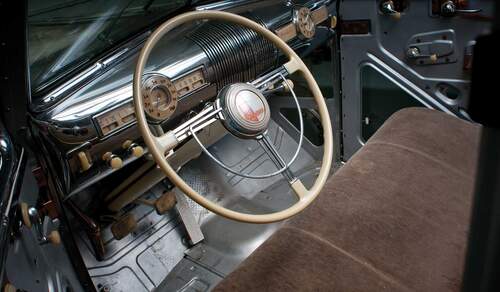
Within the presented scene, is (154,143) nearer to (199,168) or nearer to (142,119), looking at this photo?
(142,119)

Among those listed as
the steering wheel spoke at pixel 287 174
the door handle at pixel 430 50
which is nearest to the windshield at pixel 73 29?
the steering wheel spoke at pixel 287 174

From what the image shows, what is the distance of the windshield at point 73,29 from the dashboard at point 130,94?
100mm

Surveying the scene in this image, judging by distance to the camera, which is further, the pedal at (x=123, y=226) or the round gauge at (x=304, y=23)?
the round gauge at (x=304, y=23)

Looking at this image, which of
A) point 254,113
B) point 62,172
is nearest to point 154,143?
point 254,113

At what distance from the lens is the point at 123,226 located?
6.91 ft

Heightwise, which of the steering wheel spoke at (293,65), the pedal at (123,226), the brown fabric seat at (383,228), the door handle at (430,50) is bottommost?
the pedal at (123,226)

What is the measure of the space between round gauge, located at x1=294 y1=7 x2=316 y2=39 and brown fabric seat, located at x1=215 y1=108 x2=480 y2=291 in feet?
2.14

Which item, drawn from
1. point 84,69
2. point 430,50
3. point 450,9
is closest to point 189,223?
point 84,69

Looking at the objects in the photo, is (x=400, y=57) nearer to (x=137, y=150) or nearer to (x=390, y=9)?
(x=390, y=9)

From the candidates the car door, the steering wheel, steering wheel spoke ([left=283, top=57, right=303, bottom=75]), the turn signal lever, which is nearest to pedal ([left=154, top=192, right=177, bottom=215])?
the steering wheel

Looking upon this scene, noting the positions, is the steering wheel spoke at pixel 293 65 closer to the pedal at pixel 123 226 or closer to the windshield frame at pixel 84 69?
the windshield frame at pixel 84 69

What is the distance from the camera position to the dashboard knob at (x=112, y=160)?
5.33 ft

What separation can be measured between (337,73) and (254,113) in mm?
1460

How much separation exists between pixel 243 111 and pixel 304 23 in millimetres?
1128
